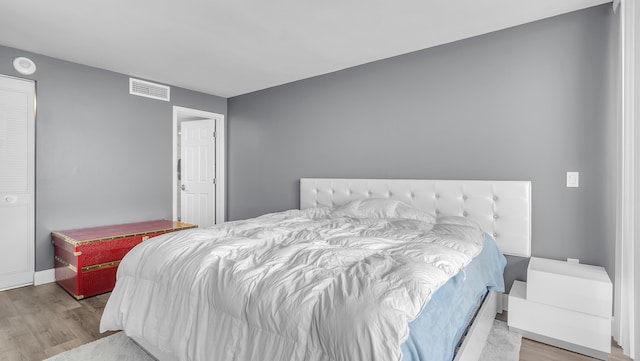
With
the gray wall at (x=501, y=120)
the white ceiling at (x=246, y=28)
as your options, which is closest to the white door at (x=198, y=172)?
the white ceiling at (x=246, y=28)

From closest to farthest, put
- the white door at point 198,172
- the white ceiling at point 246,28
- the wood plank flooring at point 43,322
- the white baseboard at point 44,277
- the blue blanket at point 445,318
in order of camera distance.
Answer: the blue blanket at point 445,318 < the wood plank flooring at point 43,322 < the white ceiling at point 246,28 < the white baseboard at point 44,277 < the white door at point 198,172

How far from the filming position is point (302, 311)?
116 cm

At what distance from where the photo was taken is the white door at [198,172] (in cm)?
506

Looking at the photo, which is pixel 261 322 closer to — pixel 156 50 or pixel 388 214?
pixel 388 214

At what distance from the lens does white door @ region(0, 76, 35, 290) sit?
3.12 meters

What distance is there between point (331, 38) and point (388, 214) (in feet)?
5.68

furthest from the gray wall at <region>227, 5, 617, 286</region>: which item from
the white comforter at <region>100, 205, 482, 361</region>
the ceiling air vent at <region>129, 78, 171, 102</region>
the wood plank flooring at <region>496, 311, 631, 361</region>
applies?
the ceiling air vent at <region>129, 78, 171, 102</region>

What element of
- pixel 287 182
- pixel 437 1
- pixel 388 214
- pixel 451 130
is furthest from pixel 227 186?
pixel 437 1

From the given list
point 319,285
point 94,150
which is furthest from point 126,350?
point 94,150

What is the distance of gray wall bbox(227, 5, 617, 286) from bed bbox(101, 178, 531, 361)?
0.25 meters

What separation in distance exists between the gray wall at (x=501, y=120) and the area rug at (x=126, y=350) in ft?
2.32

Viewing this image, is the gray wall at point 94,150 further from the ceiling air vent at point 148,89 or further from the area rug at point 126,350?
the area rug at point 126,350

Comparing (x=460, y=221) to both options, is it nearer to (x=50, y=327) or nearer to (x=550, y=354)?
(x=550, y=354)

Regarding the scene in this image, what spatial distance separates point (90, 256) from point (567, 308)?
3.97m
